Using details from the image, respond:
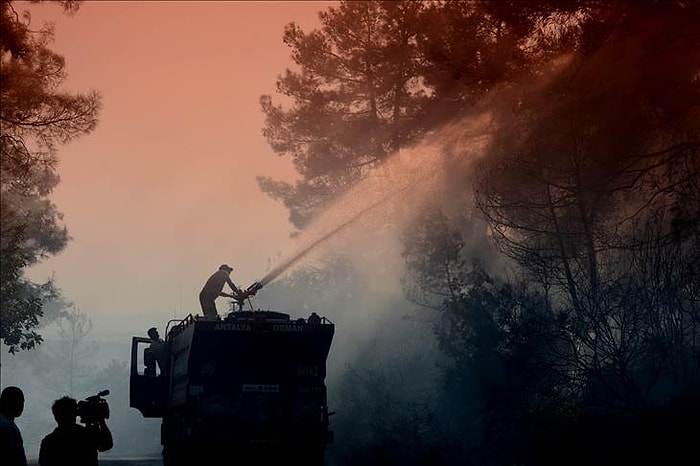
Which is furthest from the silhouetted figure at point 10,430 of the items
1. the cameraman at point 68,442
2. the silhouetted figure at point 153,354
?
the silhouetted figure at point 153,354

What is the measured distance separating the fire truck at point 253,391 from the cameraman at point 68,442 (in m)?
9.30

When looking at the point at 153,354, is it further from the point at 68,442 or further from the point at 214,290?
the point at 68,442

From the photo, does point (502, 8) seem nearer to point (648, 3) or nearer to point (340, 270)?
point (648, 3)

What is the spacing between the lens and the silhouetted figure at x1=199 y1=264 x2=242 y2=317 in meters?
21.1

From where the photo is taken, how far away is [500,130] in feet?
88.9

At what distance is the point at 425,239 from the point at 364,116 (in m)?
12.3

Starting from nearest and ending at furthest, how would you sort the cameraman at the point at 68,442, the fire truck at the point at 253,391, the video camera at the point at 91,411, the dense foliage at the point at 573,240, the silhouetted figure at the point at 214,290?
the cameraman at the point at 68,442 → the video camera at the point at 91,411 → the fire truck at the point at 253,391 → the dense foliage at the point at 573,240 → the silhouetted figure at the point at 214,290

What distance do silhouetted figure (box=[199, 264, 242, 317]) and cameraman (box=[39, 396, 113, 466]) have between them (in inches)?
Result: 498

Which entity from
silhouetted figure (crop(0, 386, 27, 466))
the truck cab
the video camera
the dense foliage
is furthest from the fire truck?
silhouetted figure (crop(0, 386, 27, 466))

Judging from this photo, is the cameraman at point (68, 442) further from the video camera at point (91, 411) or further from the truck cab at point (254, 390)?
the truck cab at point (254, 390)

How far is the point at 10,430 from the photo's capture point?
7793 millimetres

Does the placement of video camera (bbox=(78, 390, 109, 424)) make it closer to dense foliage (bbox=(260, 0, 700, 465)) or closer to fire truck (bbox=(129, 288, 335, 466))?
fire truck (bbox=(129, 288, 335, 466))

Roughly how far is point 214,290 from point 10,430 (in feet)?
44.0

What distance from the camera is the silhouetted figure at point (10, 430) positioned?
768cm
